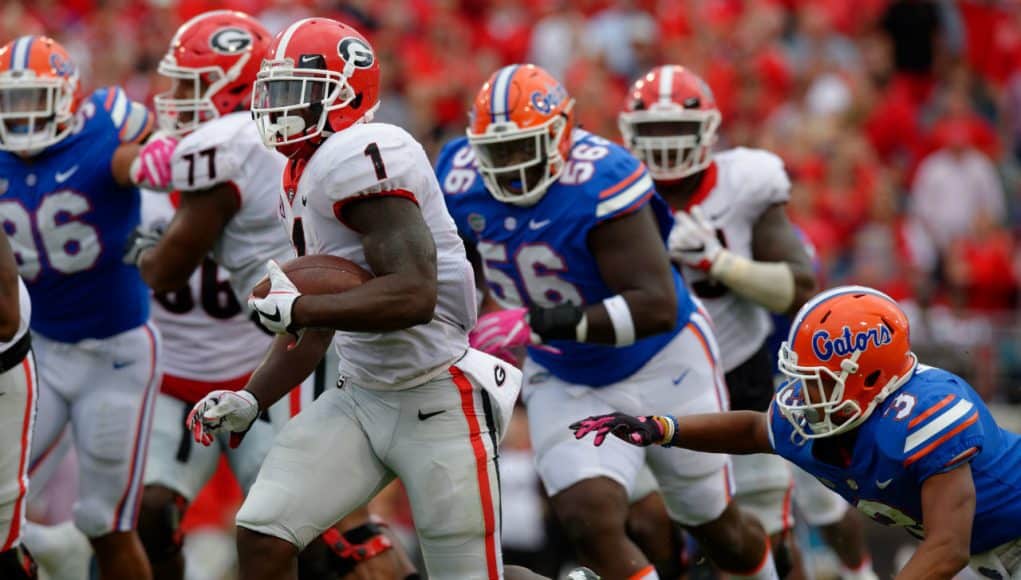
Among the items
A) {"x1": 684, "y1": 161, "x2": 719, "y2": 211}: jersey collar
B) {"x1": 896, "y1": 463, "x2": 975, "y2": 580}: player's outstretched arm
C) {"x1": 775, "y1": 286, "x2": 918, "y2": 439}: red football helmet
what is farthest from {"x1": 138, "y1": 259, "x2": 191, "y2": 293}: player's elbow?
{"x1": 896, "y1": 463, "x2": 975, "y2": 580}: player's outstretched arm

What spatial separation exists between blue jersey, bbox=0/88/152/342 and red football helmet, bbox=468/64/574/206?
1.29 meters

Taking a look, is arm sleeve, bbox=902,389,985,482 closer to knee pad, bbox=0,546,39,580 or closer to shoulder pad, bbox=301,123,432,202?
shoulder pad, bbox=301,123,432,202

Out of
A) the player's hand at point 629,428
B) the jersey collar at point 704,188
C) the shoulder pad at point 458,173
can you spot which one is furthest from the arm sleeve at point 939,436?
the jersey collar at point 704,188

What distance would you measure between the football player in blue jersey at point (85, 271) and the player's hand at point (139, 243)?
0.36ft

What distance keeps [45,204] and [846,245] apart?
6.12 metres

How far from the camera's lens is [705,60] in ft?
37.8

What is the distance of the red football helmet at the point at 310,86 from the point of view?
170 inches

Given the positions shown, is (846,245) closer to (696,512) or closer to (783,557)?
(783,557)

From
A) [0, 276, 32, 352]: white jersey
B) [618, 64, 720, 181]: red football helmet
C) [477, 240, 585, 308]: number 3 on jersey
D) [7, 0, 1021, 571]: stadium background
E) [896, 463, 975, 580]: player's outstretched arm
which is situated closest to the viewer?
[896, 463, 975, 580]: player's outstretched arm

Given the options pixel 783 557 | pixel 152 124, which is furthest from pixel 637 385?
pixel 152 124

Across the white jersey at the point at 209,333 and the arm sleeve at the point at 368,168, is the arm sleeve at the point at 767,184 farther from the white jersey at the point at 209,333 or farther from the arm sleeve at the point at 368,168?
the arm sleeve at the point at 368,168

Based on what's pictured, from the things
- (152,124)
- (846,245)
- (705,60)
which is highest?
(152,124)

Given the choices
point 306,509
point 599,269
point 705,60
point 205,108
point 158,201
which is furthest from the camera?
point 705,60

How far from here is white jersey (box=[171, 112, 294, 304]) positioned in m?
5.17
